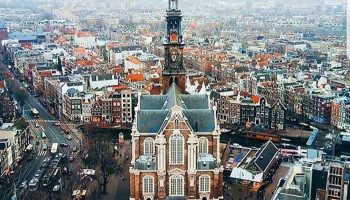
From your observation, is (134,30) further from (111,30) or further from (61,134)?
(61,134)

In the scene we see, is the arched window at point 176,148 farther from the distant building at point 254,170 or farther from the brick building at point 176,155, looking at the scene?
the distant building at point 254,170

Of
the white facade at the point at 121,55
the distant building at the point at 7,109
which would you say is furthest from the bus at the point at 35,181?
the white facade at the point at 121,55

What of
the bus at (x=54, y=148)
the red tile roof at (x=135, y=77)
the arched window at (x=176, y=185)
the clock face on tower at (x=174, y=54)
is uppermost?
the clock face on tower at (x=174, y=54)

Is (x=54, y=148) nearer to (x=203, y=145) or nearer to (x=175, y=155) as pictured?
(x=175, y=155)

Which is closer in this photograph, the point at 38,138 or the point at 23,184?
the point at 23,184

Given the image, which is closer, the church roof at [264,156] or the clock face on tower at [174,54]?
the church roof at [264,156]

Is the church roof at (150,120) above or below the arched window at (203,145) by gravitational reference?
above

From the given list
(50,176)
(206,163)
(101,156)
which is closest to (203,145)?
(206,163)
